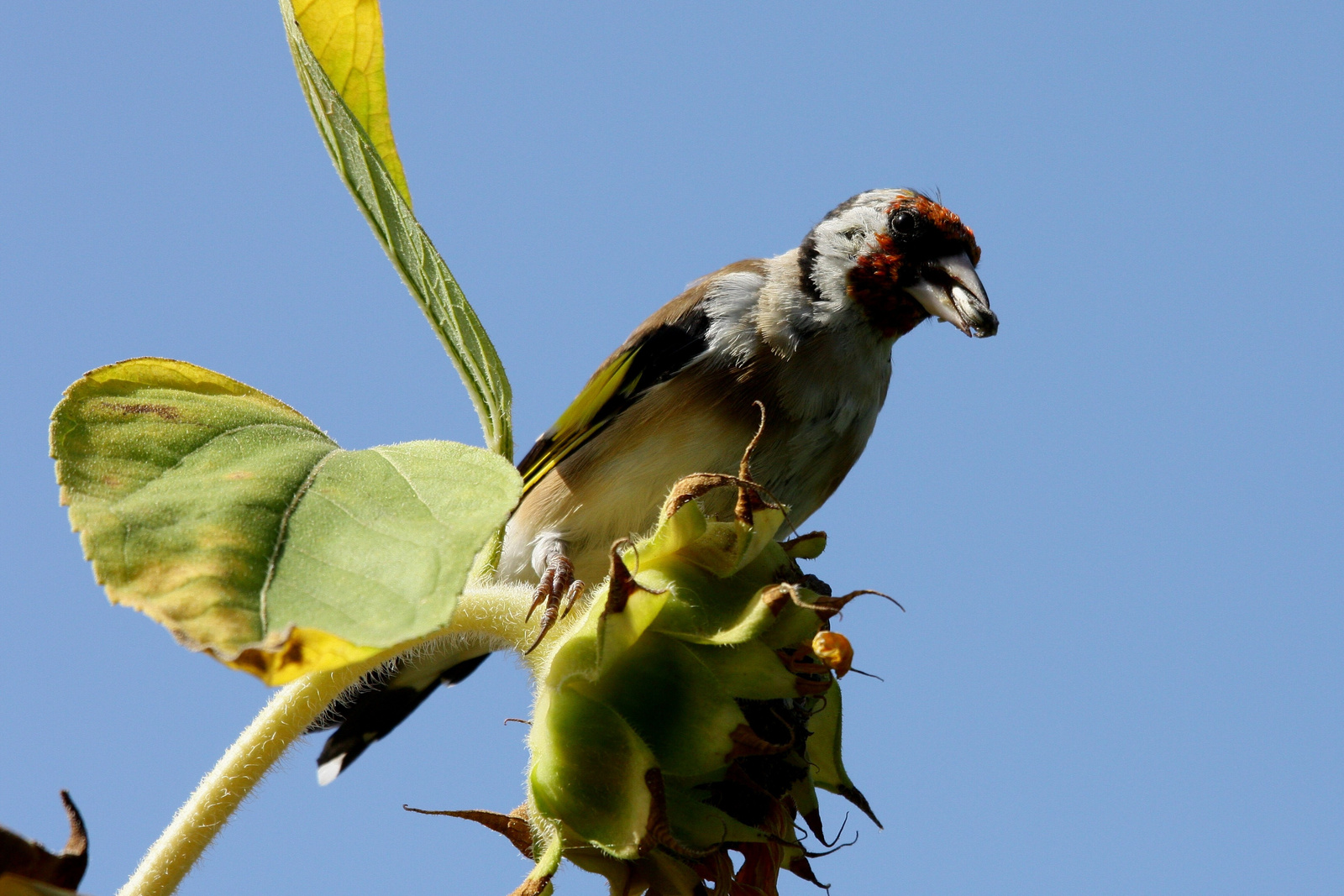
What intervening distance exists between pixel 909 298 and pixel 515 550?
1.75m

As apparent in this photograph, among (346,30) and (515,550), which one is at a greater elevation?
(346,30)

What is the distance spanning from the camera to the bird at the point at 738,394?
3.44m

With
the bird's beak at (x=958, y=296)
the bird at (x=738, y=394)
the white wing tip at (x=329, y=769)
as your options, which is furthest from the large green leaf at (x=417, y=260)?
the white wing tip at (x=329, y=769)

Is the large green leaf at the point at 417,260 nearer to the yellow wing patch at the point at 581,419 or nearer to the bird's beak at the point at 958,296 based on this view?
Result: the yellow wing patch at the point at 581,419

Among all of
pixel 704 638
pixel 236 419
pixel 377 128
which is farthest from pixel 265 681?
pixel 377 128

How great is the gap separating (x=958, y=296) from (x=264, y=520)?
3144 mm

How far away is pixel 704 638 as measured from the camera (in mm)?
1485

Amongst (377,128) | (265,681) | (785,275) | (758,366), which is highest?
(785,275)

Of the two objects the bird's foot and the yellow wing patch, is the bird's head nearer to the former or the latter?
the yellow wing patch

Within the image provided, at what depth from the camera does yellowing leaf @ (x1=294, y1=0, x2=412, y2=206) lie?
1.81 m

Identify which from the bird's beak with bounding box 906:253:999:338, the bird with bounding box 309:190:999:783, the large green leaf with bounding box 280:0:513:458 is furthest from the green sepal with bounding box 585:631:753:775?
the bird's beak with bounding box 906:253:999:338

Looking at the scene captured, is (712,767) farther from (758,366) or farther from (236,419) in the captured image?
(758,366)

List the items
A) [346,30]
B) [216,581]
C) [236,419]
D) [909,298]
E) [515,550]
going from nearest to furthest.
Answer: [216,581], [236,419], [346,30], [515,550], [909,298]

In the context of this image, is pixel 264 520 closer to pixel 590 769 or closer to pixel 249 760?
pixel 249 760
